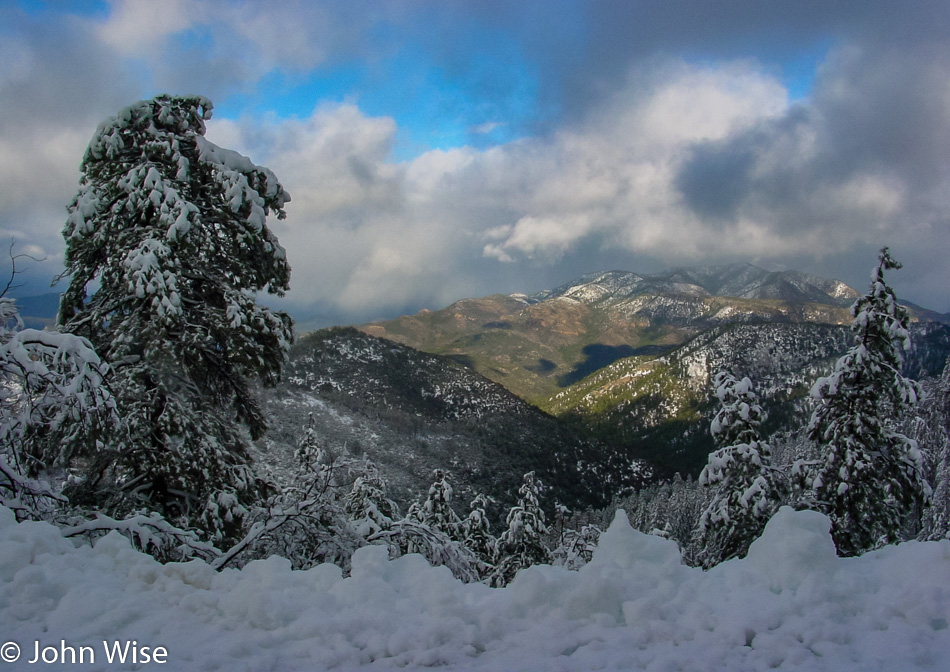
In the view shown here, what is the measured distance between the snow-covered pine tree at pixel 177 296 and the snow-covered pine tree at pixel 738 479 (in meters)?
11.1

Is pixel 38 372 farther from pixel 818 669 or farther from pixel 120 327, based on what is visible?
pixel 818 669

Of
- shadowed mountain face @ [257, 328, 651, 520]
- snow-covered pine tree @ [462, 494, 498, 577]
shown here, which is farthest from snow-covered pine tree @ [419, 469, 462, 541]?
shadowed mountain face @ [257, 328, 651, 520]

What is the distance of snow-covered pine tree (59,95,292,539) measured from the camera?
6645 mm

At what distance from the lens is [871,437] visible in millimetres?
11844

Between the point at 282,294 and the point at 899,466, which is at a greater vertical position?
the point at 282,294

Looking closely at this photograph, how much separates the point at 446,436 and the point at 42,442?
444 ft

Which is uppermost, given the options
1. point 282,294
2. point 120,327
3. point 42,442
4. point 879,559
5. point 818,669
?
point 282,294

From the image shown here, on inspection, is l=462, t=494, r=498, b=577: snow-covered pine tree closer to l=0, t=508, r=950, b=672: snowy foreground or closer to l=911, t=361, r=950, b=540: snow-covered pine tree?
l=911, t=361, r=950, b=540: snow-covered pine tree

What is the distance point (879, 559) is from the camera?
3812mm

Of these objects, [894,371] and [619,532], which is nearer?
[619,532]

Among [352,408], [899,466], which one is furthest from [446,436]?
[899,466]

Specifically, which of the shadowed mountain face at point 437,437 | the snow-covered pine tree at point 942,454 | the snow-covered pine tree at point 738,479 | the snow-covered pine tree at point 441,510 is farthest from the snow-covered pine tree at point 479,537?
the shadowed mountain face at point 437,437

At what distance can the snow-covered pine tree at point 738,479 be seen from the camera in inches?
484

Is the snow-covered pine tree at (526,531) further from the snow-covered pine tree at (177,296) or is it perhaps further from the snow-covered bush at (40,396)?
the snow-covered bush at (40,396)
